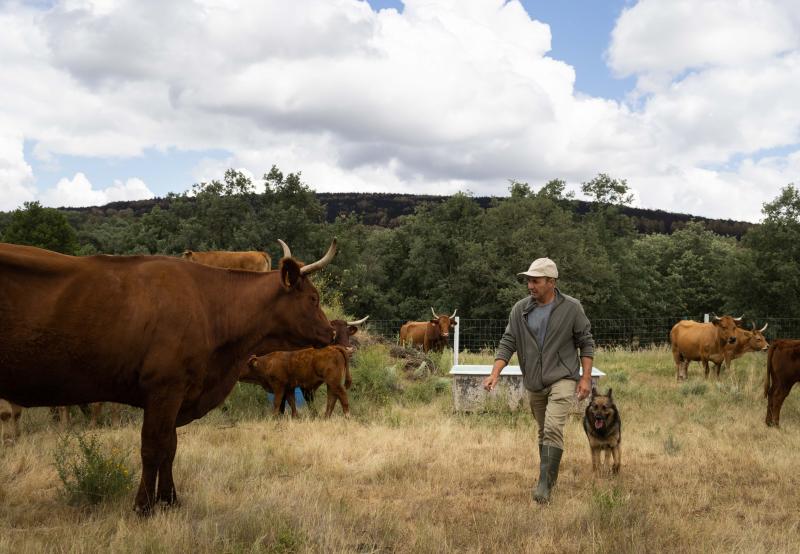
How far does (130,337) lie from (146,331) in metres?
0.12

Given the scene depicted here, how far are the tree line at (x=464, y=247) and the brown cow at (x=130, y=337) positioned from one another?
3163 cm

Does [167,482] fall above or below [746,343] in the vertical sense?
below

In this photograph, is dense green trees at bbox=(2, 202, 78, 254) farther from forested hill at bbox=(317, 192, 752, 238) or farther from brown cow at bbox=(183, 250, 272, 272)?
forested hill at bbox=(317, 192, 752, 238)

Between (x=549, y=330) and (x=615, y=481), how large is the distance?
196 cm

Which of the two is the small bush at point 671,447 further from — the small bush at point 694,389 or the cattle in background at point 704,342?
the cattle in background at point 704,342

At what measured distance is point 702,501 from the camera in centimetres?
629

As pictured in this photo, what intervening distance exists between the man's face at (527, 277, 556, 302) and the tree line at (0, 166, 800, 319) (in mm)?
31297

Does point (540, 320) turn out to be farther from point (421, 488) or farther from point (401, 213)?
point (401, 213)

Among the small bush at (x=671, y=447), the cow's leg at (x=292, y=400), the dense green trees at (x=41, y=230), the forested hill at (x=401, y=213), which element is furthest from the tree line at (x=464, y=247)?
the forested hill at (x=401, y=213)

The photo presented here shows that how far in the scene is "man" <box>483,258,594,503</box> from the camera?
6.24 metres

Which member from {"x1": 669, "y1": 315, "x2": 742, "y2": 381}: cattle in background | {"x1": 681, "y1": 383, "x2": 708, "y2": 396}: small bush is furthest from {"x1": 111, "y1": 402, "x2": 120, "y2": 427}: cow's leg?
{"x1": 669, "y1": 315, "x2": 742, "y2": 381}: cattle in background

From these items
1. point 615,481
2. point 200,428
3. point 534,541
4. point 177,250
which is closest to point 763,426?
point 615,481

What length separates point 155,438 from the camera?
529cm

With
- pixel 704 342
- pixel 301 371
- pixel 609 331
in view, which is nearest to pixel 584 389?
pixel 301 371
